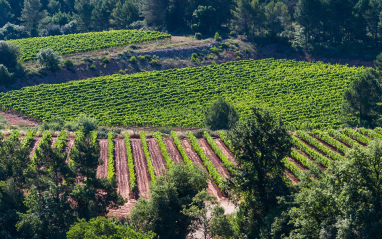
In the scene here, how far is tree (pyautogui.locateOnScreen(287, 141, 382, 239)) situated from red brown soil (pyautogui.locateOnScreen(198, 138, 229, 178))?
814 inches

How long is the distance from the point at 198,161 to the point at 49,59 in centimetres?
4657

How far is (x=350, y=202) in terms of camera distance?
2692cm

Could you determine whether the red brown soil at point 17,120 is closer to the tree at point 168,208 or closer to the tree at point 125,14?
the tree at point 168,208

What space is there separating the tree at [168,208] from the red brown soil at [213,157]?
13.7 metres

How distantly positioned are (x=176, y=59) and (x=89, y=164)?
195 ft

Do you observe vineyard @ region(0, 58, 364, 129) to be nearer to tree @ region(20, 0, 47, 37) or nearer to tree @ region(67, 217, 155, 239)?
tree @ region(67, 217, 155, 239)

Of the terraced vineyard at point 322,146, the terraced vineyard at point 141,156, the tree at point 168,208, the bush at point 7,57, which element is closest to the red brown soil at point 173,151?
the terraced vineyard at point 141,156

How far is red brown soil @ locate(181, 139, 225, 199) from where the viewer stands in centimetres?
4582

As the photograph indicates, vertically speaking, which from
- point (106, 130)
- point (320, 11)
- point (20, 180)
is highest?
point (320, 11)

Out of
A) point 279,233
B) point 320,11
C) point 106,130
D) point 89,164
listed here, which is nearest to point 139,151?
point 106,130

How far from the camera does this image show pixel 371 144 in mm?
27297

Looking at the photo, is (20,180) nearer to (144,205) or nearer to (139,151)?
(144,205)

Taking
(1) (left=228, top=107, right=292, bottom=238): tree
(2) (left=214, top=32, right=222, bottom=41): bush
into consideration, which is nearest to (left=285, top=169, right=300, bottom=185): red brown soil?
(1) (left=228, top=107, right=292, bottom=238): tree

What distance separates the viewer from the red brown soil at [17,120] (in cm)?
6881
